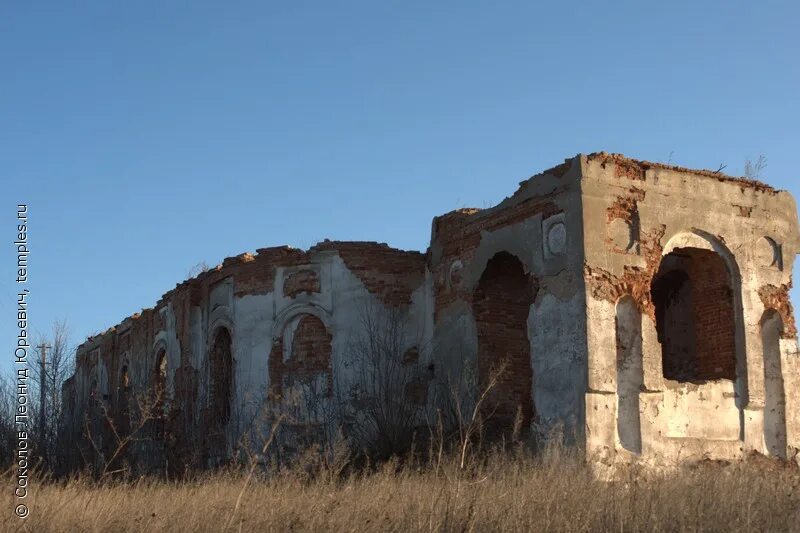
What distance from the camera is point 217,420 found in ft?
56.6

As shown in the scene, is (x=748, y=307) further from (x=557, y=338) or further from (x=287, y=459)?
(x=287, y=459)

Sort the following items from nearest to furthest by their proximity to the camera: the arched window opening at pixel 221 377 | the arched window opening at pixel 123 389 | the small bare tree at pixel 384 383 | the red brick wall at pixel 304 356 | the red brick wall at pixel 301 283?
the small bare tree at pixel 384 383
the red brick wall at pixel 304 356
the red brick wall at pixel 301 283
the arched window opening at pixel 221 377
the arched window opening at pixel 123 389

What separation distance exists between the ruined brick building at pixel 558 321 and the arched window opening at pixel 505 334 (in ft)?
0.10

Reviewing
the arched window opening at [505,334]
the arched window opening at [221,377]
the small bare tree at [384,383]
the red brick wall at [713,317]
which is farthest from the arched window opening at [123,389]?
the red brick wall at [713,317]

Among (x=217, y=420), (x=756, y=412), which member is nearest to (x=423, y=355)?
(x=217, y=420)

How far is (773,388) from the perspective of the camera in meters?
13.8

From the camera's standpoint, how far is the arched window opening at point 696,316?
548 inches

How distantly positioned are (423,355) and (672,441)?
4488mm

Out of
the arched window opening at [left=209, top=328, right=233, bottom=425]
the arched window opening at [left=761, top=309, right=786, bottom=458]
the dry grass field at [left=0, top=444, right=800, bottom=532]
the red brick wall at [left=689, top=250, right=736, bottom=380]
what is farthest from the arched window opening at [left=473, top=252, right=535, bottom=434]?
the arched window opening at [left=209, top=328, right=233, bottom=425]

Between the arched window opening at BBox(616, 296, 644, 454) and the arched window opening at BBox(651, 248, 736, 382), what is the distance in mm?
1410

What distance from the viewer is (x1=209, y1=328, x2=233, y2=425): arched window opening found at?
17.3 m

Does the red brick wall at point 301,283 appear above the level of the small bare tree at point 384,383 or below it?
above

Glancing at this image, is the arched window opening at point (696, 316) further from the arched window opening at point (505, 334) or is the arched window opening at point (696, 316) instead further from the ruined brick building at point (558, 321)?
the arched window opening at point (505, 334)

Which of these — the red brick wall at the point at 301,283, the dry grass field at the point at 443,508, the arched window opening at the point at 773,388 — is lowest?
the dry grass field at the point at 443,508
